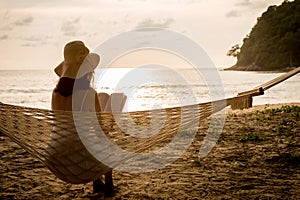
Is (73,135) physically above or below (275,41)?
below

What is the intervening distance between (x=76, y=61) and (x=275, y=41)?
1172 inches

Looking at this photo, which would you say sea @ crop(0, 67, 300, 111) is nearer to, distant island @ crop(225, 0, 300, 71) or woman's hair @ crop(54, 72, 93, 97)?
woman's hair @ crop(54, 72, 93, 97)

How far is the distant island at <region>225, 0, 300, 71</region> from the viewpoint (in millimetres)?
28672

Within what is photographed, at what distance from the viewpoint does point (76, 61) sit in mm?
2129

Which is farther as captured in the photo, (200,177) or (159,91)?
(159,91)

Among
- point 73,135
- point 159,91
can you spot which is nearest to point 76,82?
point 73,135

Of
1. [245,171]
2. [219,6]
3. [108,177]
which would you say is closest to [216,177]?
[245,171]

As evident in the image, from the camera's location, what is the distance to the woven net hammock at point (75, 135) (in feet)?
6.02

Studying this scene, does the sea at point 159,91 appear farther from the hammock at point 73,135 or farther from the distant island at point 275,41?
the distant island at point 275,41

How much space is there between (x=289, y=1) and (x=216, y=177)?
103 feet

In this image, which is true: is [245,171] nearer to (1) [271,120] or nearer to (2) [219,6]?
(1) [271,120]

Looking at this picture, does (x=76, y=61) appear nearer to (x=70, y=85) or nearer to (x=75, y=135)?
(x=70, y=85)

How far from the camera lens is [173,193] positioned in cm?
251

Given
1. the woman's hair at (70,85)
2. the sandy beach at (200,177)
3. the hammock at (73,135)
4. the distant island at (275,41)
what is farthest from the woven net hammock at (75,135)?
the distant island at (275,41)
